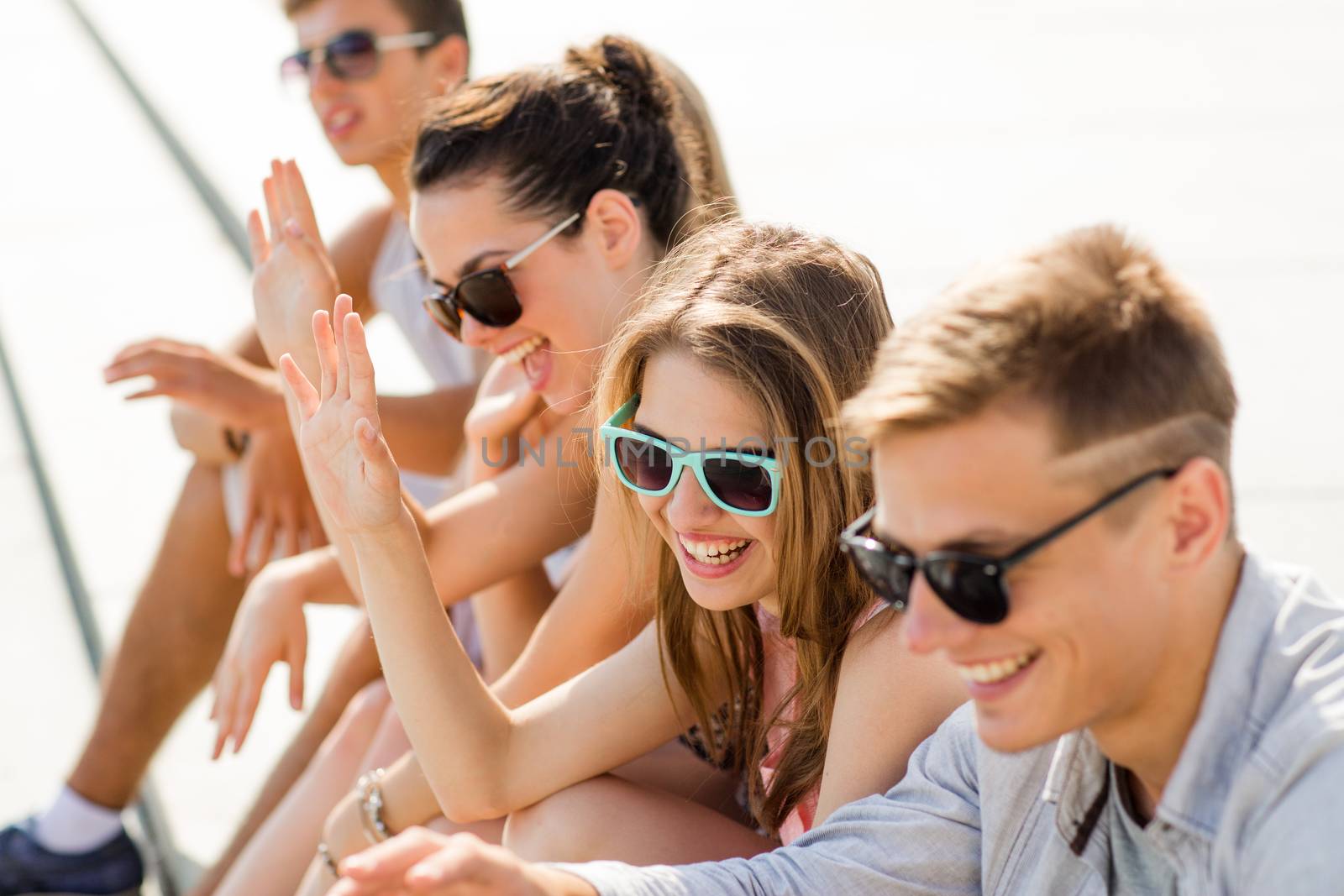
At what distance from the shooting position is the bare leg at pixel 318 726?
2916mm

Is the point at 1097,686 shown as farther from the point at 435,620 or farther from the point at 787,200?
the point at 787,200

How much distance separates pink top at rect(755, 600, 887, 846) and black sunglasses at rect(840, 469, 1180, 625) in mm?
603

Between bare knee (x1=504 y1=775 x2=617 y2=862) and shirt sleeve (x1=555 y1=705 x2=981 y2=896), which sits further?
bare knee (x1=504 y1=775 x2=617 y2=862)

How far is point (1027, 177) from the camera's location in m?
5.57

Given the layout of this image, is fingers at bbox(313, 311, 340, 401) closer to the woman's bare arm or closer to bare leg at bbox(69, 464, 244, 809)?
the woman's bare arm

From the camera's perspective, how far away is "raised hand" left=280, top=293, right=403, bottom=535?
72.7 inches

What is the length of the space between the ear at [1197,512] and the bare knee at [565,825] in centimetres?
95

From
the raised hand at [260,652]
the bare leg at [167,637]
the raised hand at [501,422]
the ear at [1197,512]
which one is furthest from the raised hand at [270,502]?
the ear at [1197,512]

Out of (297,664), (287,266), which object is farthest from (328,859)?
(287,266)

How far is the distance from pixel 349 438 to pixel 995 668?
0.91m

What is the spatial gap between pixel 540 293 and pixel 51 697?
1873mm

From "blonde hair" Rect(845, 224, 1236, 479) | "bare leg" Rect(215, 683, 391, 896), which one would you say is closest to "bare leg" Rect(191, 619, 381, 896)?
"bare leg" Rect(215, 683, 391, 896)

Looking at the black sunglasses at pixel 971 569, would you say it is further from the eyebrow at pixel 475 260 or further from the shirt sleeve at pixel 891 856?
the eyebrow at pixel 475 260

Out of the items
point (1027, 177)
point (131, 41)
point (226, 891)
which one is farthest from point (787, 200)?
point (131, 41)
